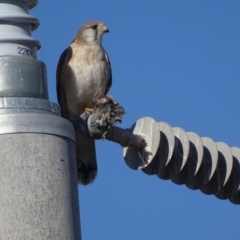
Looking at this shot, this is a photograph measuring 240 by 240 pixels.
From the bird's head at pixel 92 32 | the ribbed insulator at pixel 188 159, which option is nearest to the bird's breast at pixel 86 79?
the bird's head at pixel 92 32

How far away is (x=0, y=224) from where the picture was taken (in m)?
2.02

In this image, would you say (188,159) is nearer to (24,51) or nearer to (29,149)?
(24,51)

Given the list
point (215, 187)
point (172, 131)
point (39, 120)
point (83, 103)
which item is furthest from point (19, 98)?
point (83, 103)

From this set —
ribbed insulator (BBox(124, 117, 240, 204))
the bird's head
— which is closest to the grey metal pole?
ribbed insulator (BBox(124, 117, 240, 204))

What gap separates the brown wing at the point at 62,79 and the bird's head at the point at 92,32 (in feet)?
1.00

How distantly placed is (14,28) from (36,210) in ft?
1.84

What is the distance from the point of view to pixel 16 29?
233cm

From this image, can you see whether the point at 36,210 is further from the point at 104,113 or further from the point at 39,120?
the point at 104,113

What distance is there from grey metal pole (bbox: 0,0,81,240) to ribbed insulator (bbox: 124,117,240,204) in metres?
1.30

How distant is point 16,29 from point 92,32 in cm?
406

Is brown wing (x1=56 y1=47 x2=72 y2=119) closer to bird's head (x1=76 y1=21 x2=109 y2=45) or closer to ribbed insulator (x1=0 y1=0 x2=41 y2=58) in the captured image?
bird's head (x1=76 y1=21 x2=109 y2=45)

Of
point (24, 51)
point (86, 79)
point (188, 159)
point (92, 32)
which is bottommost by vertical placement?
point (86, 79)

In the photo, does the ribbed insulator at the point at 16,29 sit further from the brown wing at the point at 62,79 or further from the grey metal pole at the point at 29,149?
the brown wing at the point at 62,79

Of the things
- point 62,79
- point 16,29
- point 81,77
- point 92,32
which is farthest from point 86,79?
point 16,29
